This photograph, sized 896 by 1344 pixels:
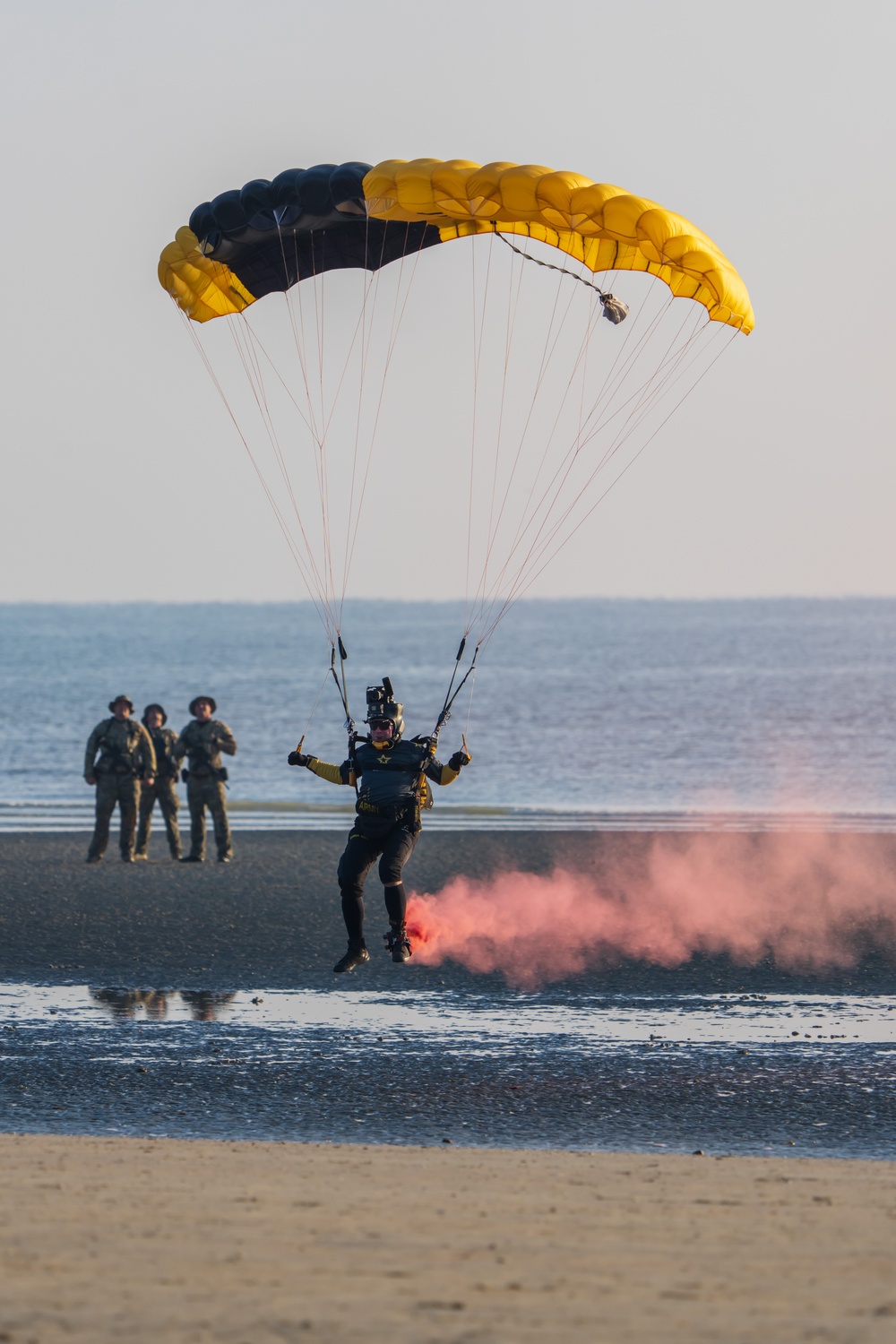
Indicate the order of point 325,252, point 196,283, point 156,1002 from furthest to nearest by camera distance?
point 196,283 < point 325,252 < point 156,1002

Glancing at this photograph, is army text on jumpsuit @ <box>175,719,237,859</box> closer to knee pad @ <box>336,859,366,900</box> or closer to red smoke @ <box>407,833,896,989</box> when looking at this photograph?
red smoke @ <box>407,833,896,989</box>

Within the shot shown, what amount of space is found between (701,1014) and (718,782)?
28.4 metres

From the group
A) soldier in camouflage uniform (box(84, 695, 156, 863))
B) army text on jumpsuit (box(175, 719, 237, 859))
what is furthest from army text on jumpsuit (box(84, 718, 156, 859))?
army text on jumpsuit (box(175, 719, 237, 859))

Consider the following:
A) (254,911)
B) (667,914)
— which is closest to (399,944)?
(254,911)

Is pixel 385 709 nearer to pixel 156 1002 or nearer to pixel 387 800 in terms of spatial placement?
pixel 387 800

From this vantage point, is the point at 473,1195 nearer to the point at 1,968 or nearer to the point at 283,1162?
the point at 283,1162

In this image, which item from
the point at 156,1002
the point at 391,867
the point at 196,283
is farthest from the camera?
the point at 196,283

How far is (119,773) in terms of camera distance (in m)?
20.2

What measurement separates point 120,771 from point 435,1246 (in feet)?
48.3

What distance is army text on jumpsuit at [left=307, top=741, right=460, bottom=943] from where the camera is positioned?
11.7 meters

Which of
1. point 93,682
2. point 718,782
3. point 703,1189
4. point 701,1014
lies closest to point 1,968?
point 701,1014

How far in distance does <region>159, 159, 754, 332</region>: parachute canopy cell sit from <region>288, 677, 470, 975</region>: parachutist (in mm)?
3806

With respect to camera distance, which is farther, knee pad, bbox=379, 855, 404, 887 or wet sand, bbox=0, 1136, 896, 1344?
knee pad, bbox=379, 855, 404, 887

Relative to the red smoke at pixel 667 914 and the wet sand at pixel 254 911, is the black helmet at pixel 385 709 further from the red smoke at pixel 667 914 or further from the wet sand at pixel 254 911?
the red smoke at pixel 667 914
